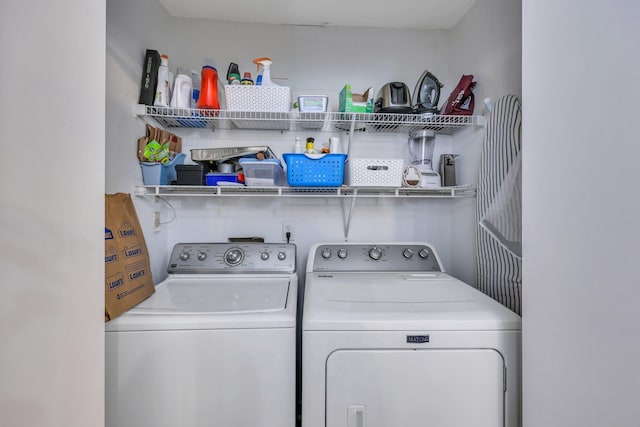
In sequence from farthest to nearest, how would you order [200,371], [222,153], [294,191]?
1. [294,191]
2. [222,153]
3. [200,371]

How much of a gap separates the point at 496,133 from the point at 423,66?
0.90 meters

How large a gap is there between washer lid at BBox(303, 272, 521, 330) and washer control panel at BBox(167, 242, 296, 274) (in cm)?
29

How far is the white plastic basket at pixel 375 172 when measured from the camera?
1574 millimetres

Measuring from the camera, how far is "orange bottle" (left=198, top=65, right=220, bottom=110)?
158 centimetres

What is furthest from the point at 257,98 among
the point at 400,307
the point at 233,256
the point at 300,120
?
the point at 400,307

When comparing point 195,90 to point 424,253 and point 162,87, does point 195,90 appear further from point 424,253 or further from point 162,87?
point 424,253

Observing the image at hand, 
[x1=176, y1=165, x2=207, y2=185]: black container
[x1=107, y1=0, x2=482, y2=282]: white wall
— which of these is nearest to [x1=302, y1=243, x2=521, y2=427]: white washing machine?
[x1=107, y1=0, x2=482, y2=282]: white wall

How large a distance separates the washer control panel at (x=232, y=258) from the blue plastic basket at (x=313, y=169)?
0.43 m
